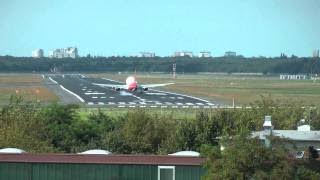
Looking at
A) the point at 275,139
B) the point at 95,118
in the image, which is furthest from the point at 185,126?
the point at 275,139

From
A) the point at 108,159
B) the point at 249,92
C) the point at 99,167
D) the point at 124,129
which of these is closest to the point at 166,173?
the point at 108,159

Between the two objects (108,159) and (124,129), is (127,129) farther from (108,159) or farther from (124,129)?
(108,159)

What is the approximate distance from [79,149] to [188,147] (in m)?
6.00

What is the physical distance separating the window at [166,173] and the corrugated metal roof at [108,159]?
16cm

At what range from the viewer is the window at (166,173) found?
2469 cm

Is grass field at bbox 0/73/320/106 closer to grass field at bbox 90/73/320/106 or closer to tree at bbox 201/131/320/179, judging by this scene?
grass field at bbox 90/73/320/106

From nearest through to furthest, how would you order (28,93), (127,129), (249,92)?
(127,129)
(28,93)
(249,92)

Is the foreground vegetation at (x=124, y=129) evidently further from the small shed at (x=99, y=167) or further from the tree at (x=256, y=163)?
the tree at (x=256, y=163)

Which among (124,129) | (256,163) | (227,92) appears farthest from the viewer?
(227,92)

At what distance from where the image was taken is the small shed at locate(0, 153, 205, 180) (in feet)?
81.0

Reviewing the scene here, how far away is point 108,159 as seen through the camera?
81.6 feet

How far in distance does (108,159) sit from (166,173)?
6.41 feet

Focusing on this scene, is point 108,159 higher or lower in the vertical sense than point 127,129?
higher

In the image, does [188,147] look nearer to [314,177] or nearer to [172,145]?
[172,145]
